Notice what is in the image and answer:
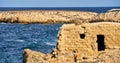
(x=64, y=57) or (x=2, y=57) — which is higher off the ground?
(x=64, y=57)

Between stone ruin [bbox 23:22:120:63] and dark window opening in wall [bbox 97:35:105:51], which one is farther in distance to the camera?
dark window opening in wall [bbox 97:35:105:51]

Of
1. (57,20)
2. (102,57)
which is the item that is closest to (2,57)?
(102,57)

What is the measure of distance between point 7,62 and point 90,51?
16.6 m

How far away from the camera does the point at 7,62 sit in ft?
104

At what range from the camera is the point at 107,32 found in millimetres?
16500

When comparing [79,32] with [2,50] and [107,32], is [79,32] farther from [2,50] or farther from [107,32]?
[2,50]

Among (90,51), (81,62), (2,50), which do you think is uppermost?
(81,62)

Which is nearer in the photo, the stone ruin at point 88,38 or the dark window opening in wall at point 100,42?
the stone ruin at point 88,38

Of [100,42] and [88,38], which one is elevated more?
[88,38]

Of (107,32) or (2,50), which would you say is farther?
A: (2,50)

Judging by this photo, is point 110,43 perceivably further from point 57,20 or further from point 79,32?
point 57,20

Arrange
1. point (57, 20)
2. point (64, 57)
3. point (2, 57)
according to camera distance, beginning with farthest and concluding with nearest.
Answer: point (57, 20)
point (2, 57)
point (64, 57)

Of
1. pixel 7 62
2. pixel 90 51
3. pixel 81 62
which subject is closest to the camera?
pixel 81 62

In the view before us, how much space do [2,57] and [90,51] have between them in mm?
19846
